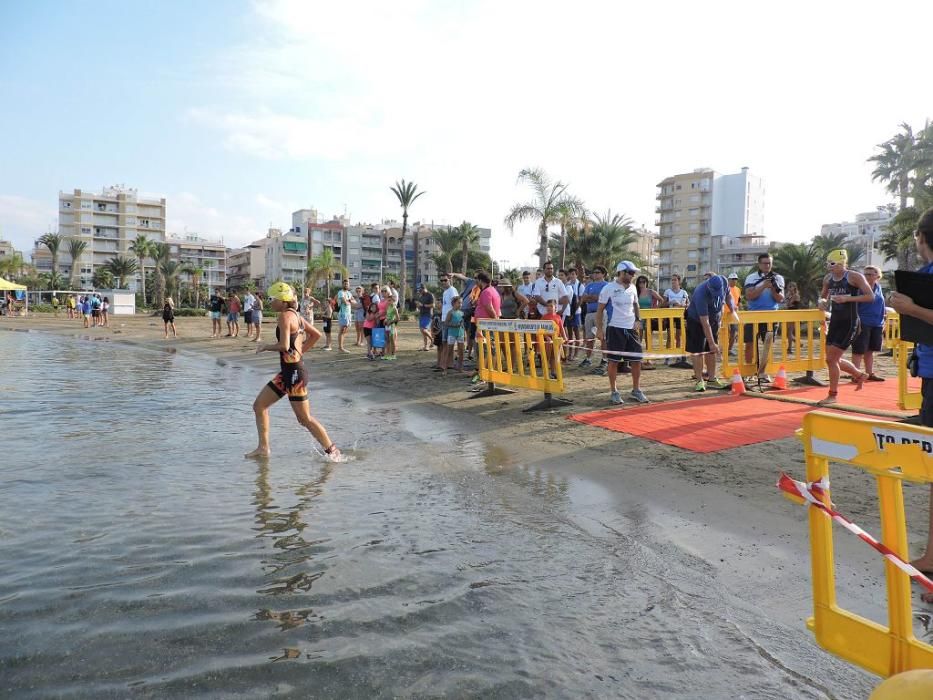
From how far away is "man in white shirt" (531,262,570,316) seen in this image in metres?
12.6

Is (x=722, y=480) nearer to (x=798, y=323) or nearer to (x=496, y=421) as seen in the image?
(x=496, y=421)

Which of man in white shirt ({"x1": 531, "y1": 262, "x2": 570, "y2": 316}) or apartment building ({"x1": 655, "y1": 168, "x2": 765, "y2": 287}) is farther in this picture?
apartment building ({"x1": 655, "y1": 168, "x2": 765, "y2": 287})

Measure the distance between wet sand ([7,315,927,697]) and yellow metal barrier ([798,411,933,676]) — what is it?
354mm

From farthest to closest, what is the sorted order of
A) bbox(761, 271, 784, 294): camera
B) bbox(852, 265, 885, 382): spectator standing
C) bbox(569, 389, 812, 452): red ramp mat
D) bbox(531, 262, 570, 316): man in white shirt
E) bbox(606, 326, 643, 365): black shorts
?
bbox(531, 262, 570, 316): man in white shirt < bbox(761, 271, 784, 294): camera < bbox(852, 265, 885, 382): spectator standing < bbox(606, 326, 643, 365): black shorts < bbox(569, 389, 812, 452): red ramp mat

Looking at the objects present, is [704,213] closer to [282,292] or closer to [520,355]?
[520,355]

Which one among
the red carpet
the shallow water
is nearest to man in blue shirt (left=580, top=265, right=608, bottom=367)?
the red carpet

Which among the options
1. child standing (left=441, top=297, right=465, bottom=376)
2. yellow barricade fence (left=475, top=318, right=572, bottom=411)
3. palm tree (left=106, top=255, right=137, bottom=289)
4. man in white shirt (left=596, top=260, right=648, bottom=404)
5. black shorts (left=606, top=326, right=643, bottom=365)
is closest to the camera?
yellow barricade fence (left=475, top=318, right=572, bottom=411)

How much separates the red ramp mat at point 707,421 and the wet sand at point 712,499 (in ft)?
0.78

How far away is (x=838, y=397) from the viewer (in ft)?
30.2

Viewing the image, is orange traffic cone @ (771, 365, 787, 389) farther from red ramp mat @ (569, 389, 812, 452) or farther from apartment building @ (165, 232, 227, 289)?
apartment building @ (165, 232, 227, 289)

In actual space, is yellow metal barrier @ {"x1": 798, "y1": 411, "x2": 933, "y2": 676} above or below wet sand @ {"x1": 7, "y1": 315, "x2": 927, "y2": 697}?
above

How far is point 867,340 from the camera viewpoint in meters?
9.91

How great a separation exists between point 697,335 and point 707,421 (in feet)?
9.48

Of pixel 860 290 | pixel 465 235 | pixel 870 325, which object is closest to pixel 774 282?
pixel 870 325
